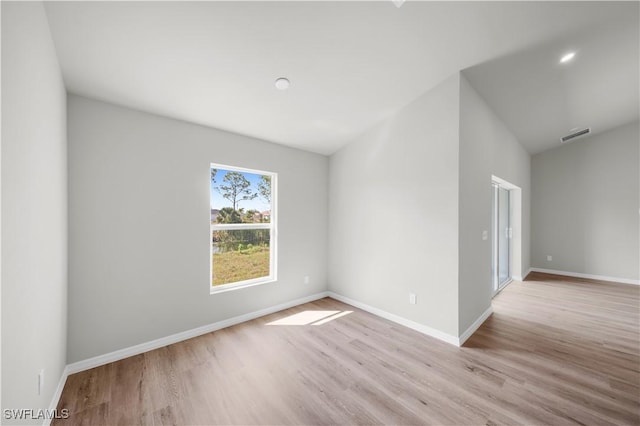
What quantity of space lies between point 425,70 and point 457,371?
283 centimetres

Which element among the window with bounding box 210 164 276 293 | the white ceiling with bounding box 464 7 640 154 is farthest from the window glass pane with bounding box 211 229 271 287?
the white ceiling with bounding box 464 7 640 154

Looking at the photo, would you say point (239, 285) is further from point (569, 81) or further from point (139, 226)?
point (569, 81)

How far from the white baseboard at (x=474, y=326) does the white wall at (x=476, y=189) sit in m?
0.05

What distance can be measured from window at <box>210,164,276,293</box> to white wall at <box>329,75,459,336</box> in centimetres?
113

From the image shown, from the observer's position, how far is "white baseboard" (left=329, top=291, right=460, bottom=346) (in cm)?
270

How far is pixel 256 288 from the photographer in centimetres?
338

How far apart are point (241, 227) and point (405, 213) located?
83.4 inches

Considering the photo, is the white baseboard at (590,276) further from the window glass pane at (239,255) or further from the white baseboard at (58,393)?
the white baseboard at (58,393)

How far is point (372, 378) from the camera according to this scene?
214cm

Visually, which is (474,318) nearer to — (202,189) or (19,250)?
(202,189)

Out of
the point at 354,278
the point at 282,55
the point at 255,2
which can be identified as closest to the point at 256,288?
the point at 354,278

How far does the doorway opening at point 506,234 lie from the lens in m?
4.60

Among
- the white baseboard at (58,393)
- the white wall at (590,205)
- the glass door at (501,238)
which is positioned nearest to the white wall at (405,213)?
the glass door at (501,238)

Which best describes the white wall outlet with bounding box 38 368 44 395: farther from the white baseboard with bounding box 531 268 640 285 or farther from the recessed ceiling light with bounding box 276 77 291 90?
the white baseboard with bounding box 531 268 640 285
